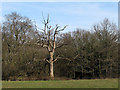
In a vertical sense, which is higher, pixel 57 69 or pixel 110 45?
pixel 110 45

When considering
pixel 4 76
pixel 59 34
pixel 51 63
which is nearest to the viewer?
pixel 4 76

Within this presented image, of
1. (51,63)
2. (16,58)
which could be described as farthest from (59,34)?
(16,58)

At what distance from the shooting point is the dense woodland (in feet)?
80.8

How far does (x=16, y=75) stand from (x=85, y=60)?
9623 millimetres

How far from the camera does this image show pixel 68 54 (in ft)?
86.8

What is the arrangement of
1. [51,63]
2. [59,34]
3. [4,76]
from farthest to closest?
1. [59,34]
2. [51,63]
3. [4,76]

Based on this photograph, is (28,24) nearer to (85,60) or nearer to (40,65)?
(40,65)

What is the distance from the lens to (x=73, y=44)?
1048 inches

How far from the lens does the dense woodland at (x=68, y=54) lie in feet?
80.8

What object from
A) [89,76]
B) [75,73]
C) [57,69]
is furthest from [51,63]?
[89,76]

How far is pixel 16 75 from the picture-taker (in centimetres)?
2422

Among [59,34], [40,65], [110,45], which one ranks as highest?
[59,34]

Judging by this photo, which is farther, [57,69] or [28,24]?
[28,24]

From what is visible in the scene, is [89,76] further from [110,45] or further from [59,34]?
[59,34]
